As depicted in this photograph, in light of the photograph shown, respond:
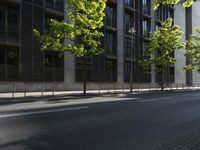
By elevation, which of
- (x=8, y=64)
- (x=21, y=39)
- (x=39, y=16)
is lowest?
(x=8, y=64)

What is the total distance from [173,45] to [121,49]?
7.36m

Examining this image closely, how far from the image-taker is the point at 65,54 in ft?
119

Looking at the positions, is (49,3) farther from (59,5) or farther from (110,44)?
(110,44)

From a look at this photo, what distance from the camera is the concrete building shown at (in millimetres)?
30438

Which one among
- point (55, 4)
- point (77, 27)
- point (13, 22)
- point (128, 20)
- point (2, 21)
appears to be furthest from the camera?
point (128, 20)

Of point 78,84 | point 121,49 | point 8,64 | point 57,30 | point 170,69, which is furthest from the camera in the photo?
point 170,69

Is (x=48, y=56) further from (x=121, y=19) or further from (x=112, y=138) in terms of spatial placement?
(x=112, y=138)

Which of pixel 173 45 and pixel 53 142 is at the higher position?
pixel 173 45

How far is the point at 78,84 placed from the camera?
3791cm

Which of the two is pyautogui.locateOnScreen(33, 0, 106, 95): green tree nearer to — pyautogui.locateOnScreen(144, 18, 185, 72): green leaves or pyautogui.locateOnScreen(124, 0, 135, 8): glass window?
pyautogui.locateOnScreen(144, 18, 185, 72): green leaves

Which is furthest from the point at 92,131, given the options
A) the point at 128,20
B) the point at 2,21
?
the point at 128,20

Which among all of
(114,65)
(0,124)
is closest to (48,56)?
(114,65)

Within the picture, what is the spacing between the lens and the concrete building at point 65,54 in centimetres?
3044

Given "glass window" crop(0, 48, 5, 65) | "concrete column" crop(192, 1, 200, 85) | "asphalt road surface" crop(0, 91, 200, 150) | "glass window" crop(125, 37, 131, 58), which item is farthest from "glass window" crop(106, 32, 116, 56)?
"concrete column" crop(192, 1, 200, 85)
